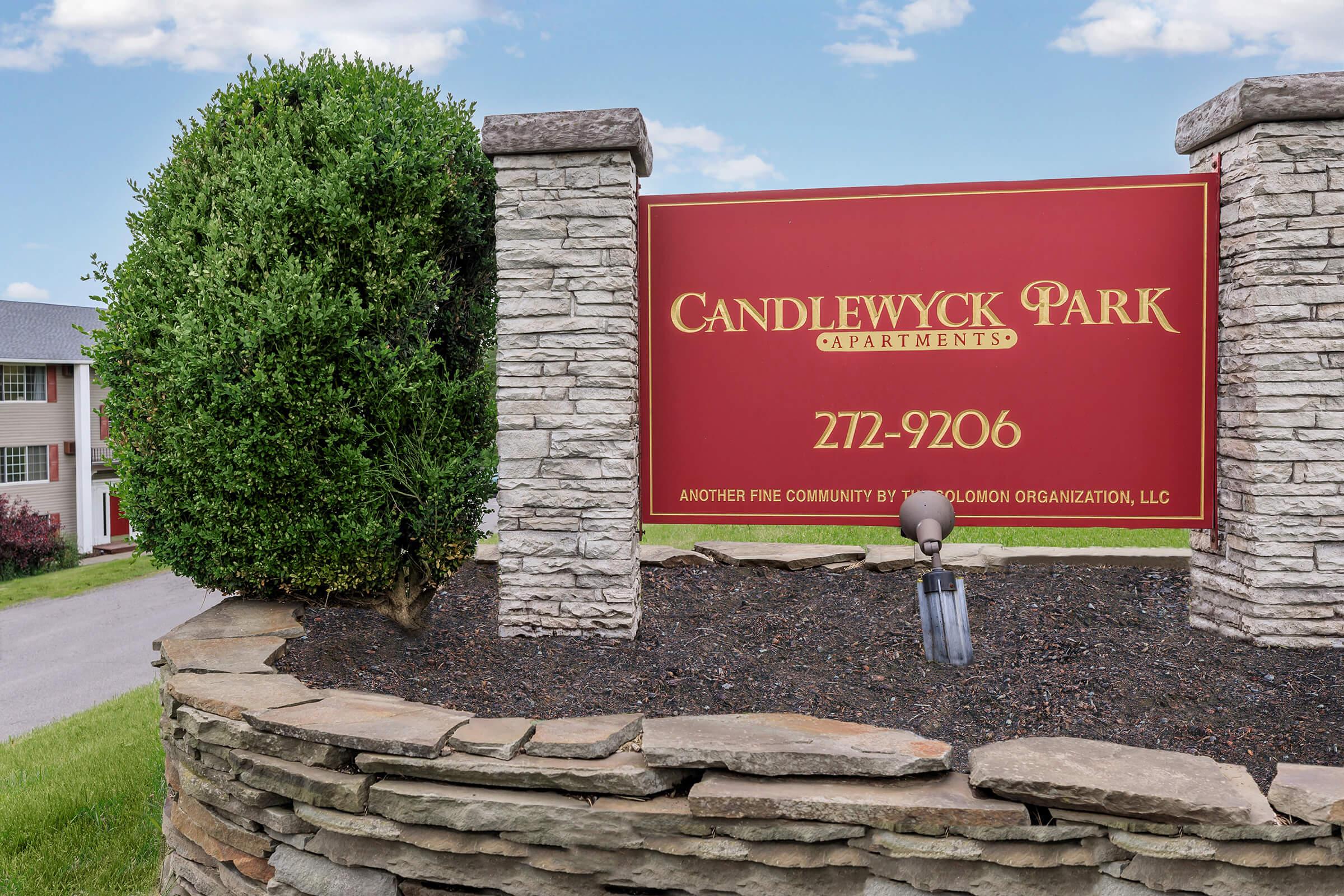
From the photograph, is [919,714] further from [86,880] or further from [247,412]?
[86,880]

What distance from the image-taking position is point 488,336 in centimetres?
552

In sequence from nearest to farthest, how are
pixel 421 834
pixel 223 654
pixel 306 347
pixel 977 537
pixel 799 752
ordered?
pixel 799 752
pixel 421 834
pixel 223 654
pixel 306 347
pixel 977 537

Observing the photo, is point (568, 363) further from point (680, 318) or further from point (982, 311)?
point (982, 311)

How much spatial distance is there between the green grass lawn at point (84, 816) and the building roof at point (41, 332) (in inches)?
808

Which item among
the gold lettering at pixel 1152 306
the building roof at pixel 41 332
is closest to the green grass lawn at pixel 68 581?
the building roof at pixel 41 332

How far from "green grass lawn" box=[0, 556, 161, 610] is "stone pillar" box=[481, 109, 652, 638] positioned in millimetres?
17213

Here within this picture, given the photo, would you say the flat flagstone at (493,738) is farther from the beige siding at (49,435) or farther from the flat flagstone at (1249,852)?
the beige siding at (49,435)

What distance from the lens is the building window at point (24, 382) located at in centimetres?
2527

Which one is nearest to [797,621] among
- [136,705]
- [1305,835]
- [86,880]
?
[1305,835]

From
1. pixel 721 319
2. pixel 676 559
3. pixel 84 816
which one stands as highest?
pixel 721 319

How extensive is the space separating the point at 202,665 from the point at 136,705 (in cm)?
599

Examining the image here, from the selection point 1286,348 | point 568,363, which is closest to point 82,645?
point 568,363

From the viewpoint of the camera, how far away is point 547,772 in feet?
10.2

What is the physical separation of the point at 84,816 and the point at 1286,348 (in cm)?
745
